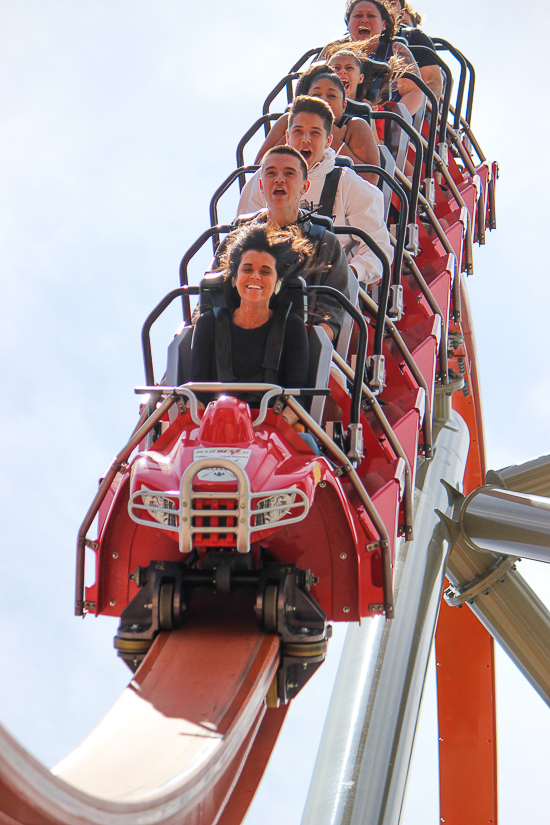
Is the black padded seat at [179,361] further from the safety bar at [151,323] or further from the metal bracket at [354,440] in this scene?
the metal bracket at [354,440]

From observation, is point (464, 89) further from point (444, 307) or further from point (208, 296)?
point (208, 296)

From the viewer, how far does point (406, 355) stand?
159 inches

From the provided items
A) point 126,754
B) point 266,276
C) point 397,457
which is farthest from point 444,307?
point 126,754

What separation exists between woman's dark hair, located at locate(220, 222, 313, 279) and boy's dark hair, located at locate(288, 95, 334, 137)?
3.65 feet

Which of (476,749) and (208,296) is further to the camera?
(476,749)

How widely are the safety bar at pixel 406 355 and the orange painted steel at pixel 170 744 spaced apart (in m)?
1.70

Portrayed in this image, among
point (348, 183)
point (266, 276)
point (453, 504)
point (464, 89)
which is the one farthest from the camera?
point (464, 89)

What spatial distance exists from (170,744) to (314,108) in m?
2.95

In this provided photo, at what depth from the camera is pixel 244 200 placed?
456cm

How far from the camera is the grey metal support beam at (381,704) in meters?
3.18

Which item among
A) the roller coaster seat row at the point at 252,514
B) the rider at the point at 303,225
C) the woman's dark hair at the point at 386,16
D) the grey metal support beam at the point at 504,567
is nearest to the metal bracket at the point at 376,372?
the rider at the point at 303,225

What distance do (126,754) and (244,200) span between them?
3.10 meters

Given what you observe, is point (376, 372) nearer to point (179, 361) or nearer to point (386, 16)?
point (179, 361)

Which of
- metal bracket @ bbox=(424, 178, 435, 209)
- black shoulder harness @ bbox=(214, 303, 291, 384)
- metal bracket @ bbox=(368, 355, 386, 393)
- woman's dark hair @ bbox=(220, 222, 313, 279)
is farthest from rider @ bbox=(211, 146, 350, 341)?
metal bracket @ bbox=(424, 178, 435, 209)
